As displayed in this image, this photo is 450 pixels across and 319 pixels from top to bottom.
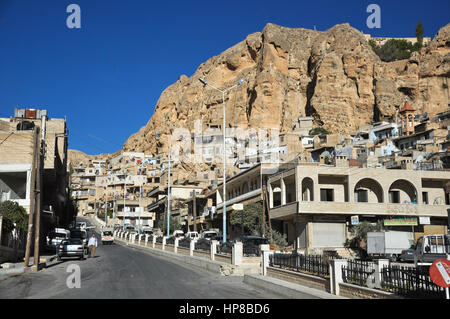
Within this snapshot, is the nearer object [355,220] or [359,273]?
[359,273]

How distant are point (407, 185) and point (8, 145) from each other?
34.7 m

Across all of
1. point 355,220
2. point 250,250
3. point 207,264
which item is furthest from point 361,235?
point 207,264

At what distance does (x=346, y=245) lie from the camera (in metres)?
36.8

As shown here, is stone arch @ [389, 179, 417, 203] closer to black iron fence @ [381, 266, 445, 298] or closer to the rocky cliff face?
black iron fence @ [381, 266, 445, 298]

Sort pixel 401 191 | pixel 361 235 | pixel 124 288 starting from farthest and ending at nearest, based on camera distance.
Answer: pixel 401 191, pixel 361 235, pixel 124 288

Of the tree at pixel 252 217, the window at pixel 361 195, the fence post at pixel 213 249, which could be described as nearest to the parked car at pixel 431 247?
the fence post at pixel 213 249

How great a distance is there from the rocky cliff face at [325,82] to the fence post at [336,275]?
90.1m

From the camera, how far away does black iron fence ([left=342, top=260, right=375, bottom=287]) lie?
36.4 feet

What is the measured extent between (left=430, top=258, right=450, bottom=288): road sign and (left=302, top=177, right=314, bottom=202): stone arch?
30.0 m

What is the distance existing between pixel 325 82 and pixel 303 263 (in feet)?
308

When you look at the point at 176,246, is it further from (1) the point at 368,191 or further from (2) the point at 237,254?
(1) the point at 368,191

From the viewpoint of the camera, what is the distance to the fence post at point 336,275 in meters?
12.0

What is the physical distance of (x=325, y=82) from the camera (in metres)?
104
